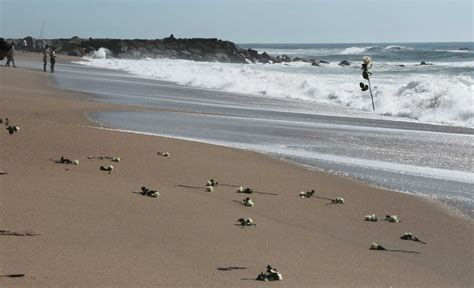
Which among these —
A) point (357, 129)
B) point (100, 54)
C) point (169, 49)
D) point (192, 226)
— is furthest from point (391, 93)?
point (169, 49)

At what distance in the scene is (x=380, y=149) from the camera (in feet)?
37.5

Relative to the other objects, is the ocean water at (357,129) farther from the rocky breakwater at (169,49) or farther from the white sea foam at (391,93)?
the rocky breakwater at (169,49)

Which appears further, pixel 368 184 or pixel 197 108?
pixel 197 108

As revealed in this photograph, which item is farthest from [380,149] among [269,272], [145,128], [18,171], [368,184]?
[269,272]

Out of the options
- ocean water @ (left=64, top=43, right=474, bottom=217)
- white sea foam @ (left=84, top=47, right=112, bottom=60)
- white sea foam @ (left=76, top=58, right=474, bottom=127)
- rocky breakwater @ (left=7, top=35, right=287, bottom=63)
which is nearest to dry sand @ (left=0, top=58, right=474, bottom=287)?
ocean water @ (left=64, top=43, right=474, bottom=217)

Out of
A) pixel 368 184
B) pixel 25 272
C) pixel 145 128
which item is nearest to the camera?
pixel 25 272

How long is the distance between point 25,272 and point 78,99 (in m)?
14.7

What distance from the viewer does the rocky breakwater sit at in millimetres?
80125

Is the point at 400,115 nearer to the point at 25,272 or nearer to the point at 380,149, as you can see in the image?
the point at 380,149

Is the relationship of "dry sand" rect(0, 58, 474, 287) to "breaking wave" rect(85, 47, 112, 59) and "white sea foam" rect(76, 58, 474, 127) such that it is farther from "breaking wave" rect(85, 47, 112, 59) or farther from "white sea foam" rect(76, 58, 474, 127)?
"breaking wave" rect(85, 47, 112, 59)

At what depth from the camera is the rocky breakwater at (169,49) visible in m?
80.1

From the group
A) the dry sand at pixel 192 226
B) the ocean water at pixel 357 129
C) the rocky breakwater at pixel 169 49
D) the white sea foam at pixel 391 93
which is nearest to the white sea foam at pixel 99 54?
the rocky breakwater at pixel 169 49

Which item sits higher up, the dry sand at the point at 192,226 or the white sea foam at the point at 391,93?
the dry sand at the point at 192,226

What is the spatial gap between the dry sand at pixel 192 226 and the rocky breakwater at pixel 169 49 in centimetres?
6990
